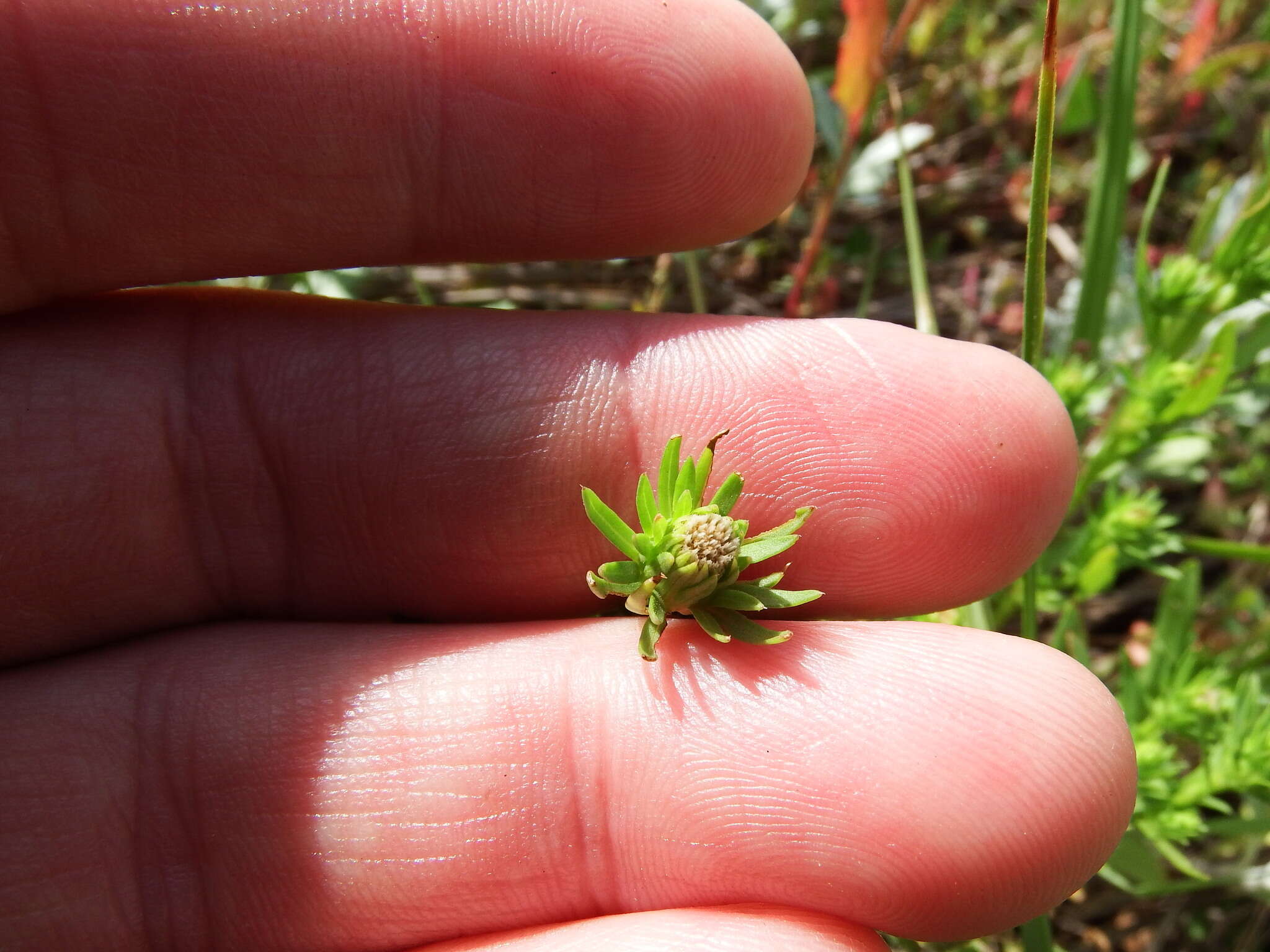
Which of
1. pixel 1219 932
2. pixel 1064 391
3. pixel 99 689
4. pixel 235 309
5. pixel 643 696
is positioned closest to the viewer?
pixel 643 696

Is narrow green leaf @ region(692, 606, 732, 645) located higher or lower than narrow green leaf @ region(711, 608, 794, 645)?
higher

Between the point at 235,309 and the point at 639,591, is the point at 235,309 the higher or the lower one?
the higher one

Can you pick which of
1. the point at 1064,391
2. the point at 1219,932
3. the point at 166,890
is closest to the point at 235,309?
the point at 166,890

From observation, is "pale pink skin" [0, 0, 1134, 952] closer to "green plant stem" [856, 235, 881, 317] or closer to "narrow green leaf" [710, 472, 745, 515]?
"narrow green leaf" [710, 472, 745, 515]

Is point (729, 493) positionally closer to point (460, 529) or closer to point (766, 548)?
point (766, 548)

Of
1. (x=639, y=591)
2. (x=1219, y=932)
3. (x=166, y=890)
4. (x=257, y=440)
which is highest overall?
(x=257, y=440)

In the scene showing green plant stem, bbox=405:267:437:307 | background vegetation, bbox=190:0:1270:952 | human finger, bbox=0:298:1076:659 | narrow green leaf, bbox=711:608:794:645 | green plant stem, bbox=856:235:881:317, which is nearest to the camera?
narrow green leaf, bbox=711:608:794:645

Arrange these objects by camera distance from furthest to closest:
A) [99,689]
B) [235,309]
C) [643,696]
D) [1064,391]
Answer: [1064,391]
[235,309]
[99,689]
[643,696]

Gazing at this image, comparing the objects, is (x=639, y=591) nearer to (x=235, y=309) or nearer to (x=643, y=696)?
(x=643, y=696)

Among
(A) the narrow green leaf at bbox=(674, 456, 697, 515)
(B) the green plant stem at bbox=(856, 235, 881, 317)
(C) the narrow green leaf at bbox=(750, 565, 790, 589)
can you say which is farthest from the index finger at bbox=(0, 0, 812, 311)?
(B) the green plant stem at bbox=(856, 235, 881, 317)
